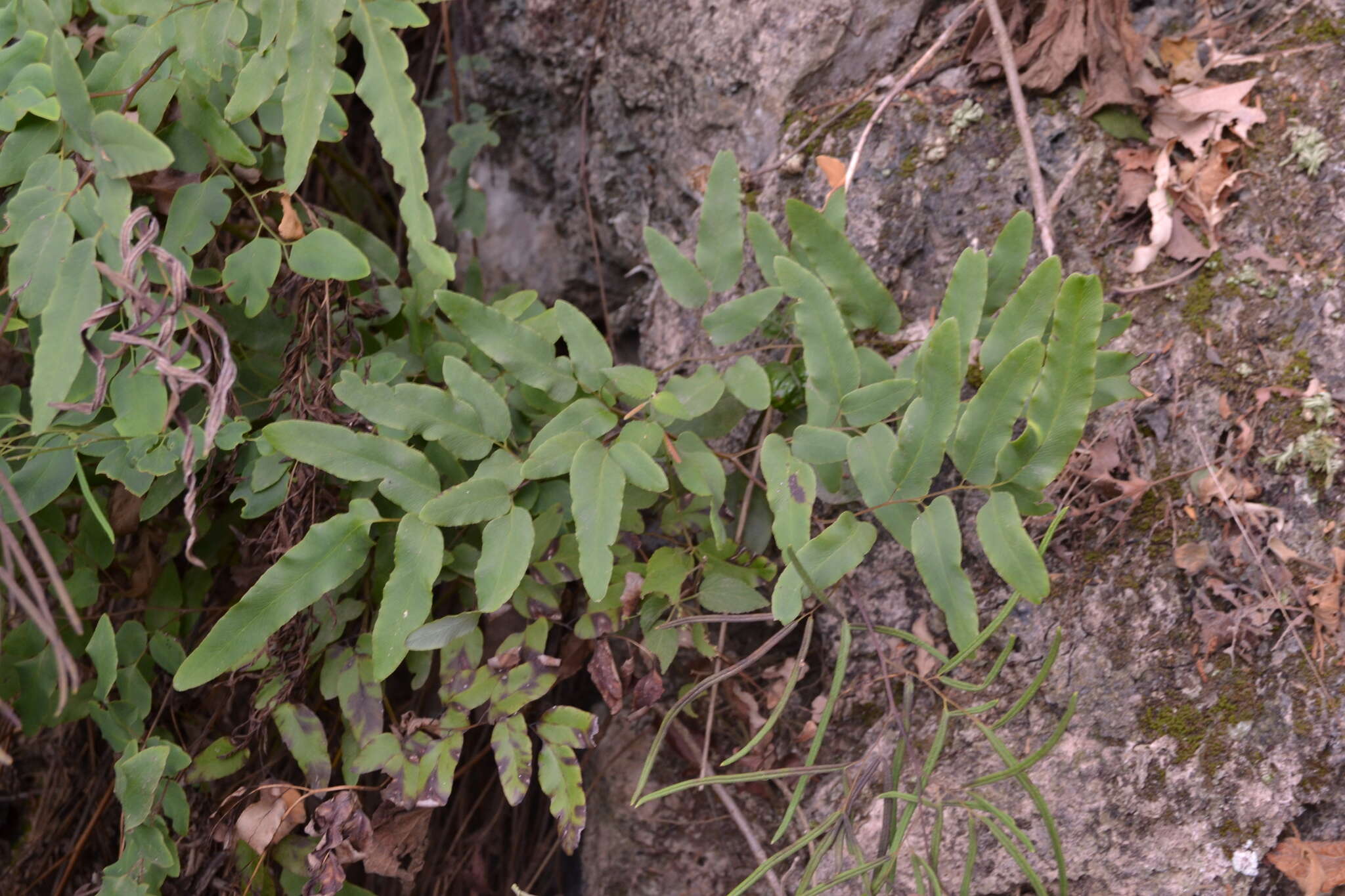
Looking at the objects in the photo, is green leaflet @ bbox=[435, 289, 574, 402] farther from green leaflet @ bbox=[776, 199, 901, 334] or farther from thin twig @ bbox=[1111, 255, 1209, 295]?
thin twig @ bbox=[1111, 255, 1209, 295]

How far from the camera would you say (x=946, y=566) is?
3.57 feet

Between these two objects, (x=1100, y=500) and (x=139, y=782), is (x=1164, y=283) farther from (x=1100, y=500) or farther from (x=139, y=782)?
(x=139, y=782)

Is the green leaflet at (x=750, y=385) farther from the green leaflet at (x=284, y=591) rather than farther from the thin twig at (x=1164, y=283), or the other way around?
the thin twig at (x=1164, y=283)

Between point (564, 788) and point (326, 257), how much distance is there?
31.2 inches

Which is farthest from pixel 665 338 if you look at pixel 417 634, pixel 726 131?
pixel 417 634

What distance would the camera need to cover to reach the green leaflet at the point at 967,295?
1176 mm

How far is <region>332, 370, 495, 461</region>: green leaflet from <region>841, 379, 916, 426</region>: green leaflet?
49 cm

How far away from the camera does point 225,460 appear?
55.1 inches

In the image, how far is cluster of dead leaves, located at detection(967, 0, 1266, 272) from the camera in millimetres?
1429

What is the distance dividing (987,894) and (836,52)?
56.7 inches

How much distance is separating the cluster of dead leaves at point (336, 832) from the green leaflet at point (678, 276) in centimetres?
85

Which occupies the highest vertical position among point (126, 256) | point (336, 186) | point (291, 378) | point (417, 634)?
point (126, 256)

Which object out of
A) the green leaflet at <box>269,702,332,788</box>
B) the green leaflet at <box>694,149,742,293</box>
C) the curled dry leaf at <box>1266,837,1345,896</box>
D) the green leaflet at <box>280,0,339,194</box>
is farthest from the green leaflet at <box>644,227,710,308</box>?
the curled dry leaf at <box>1266,837,1345,896</box>

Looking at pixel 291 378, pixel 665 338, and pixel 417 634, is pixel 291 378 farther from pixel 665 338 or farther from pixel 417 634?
pixel 665 338
